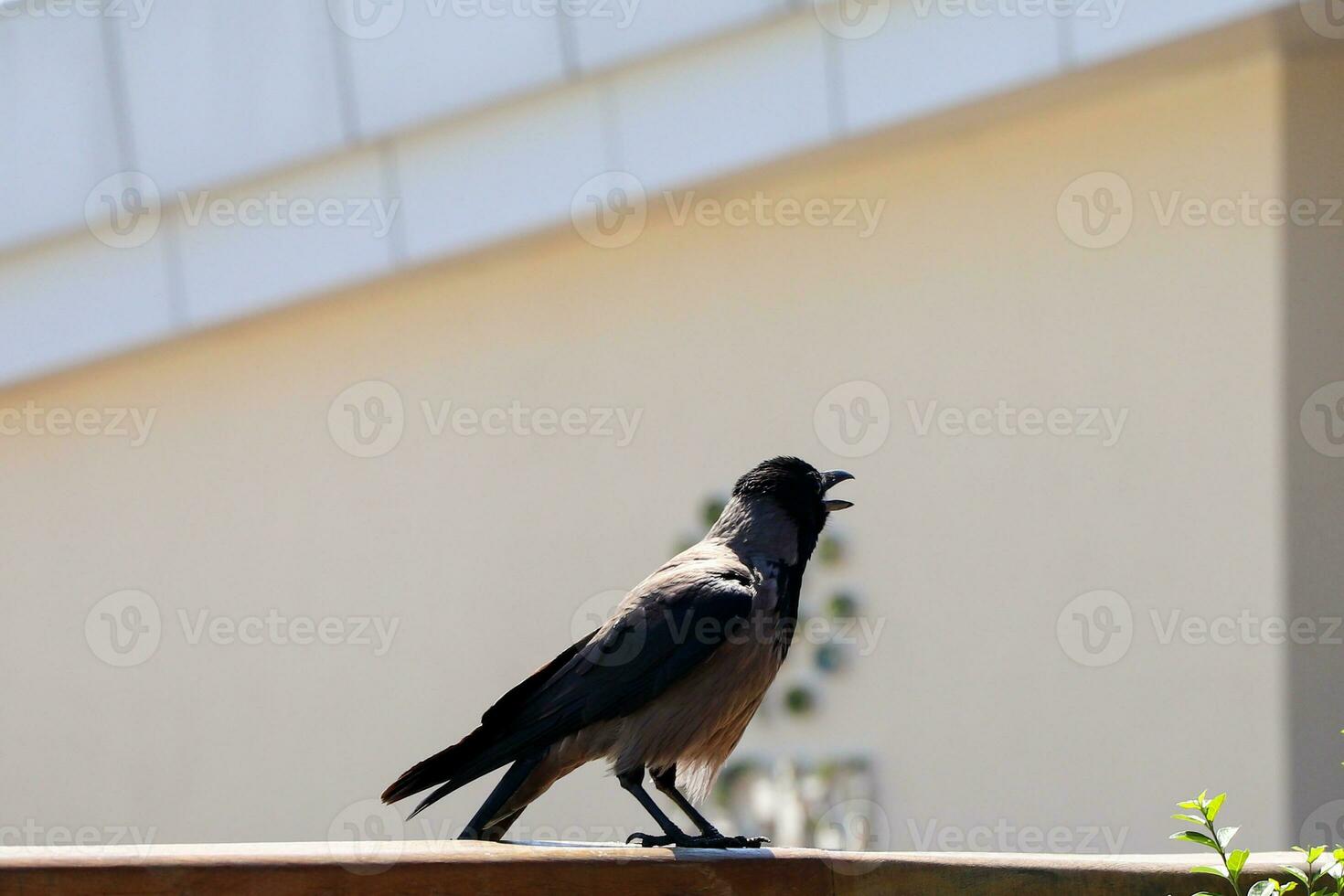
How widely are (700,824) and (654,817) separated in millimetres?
169

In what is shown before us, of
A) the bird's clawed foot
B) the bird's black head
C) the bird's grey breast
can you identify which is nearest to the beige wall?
the bird's black head

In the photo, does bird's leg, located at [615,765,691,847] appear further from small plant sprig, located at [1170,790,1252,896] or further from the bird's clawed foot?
small plant sprig, located at [1170,790,1252,896]

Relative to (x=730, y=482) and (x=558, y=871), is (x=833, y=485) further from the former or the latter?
(x=730, y=482)

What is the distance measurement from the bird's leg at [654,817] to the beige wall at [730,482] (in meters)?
3.68

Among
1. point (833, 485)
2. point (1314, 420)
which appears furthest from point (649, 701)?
point (1314, 420)

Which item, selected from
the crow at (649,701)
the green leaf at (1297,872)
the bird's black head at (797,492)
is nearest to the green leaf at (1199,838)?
the green leaf at (1297,872)

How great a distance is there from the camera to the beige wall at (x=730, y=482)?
7961 mm

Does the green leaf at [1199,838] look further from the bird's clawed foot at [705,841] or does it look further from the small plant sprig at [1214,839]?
the bird's clawed foot at [705,841]

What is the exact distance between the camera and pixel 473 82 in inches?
318

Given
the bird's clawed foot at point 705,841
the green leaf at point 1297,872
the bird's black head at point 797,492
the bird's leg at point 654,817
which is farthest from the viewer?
the bird's black head at point 797,492

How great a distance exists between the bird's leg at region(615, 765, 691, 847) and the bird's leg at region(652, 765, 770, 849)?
6 centimetres

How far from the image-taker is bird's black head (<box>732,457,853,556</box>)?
16.5ft

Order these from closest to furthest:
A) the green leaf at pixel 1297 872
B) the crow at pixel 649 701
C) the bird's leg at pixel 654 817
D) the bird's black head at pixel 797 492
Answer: the green leaf at pixel 1297 872 → the bird's leg at pixel 654 817 → the crow at pixel 649 701 → the bird's black head at pixel 797 492

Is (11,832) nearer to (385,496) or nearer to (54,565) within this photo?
(54,565)
